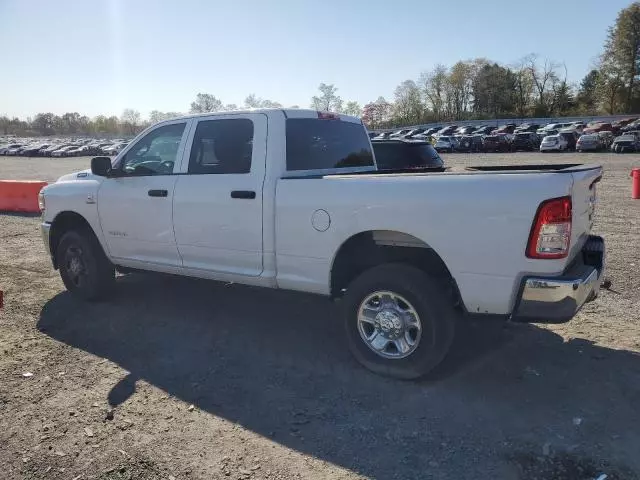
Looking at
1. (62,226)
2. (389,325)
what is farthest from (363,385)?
(62,226)

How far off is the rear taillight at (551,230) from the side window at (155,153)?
3380mm

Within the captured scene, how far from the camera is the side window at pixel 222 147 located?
189 inches

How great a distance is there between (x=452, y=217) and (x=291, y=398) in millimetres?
1694

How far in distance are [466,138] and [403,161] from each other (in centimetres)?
3590

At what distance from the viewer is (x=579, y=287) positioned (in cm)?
342

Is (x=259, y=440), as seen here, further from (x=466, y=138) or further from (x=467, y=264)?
(x=466, y=138)

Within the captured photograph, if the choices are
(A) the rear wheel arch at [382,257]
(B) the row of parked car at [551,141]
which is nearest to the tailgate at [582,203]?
(A) the rear wheel arch at [382,257]

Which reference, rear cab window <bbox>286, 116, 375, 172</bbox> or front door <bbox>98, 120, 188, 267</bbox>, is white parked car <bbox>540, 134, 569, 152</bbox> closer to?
rear cab window <bbox>286, 116, 375, 172</bbox>

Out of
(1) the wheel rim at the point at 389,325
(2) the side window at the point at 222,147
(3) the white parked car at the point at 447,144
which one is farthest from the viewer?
(3) the white parked car at the point at 447,144

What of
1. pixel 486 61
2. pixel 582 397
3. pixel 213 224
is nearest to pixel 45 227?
pixel 213 224

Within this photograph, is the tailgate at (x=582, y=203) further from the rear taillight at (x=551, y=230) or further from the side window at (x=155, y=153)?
the side window at (x=155, y=153)

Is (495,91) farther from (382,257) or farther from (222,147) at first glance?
(382,257)

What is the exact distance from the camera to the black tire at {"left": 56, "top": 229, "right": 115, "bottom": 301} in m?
5.90

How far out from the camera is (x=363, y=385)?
158 inches
